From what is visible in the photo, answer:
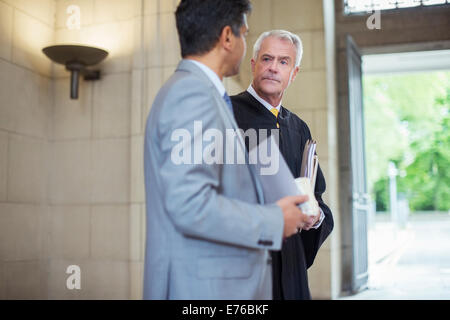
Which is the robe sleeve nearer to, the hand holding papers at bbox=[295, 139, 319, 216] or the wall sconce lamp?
the hand holding papers at bbox=[295, 139, 319, 216]

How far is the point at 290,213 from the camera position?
1582 mm

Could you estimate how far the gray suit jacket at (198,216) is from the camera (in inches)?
56.1

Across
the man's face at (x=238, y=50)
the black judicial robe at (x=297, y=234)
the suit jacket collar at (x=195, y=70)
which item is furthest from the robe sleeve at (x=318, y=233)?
the suit jacket collar at (x=195, y=70)

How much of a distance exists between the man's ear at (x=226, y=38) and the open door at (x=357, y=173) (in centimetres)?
538

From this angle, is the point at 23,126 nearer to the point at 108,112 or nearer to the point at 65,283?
the point at 108,112

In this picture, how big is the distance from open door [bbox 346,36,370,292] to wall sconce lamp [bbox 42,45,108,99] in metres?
3.45

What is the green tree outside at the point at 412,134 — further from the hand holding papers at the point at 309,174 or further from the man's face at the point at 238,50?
the man's face at the point at 238,50

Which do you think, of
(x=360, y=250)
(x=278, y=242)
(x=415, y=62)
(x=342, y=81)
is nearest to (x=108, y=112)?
(x=342, y=81)

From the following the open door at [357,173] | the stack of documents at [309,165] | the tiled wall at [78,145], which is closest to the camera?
the stack of documents at [309,165]

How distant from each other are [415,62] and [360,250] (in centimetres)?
378

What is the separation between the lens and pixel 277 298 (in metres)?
2.31

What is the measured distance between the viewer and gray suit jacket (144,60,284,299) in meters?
1.42

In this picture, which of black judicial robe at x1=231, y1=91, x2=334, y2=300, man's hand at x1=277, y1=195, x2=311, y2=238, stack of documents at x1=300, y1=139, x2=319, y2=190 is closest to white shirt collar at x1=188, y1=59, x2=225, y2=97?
man's hand at x1=277, y1=195, x2=311, y2=238

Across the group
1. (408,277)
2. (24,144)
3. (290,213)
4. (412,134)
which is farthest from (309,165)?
(412,134)
